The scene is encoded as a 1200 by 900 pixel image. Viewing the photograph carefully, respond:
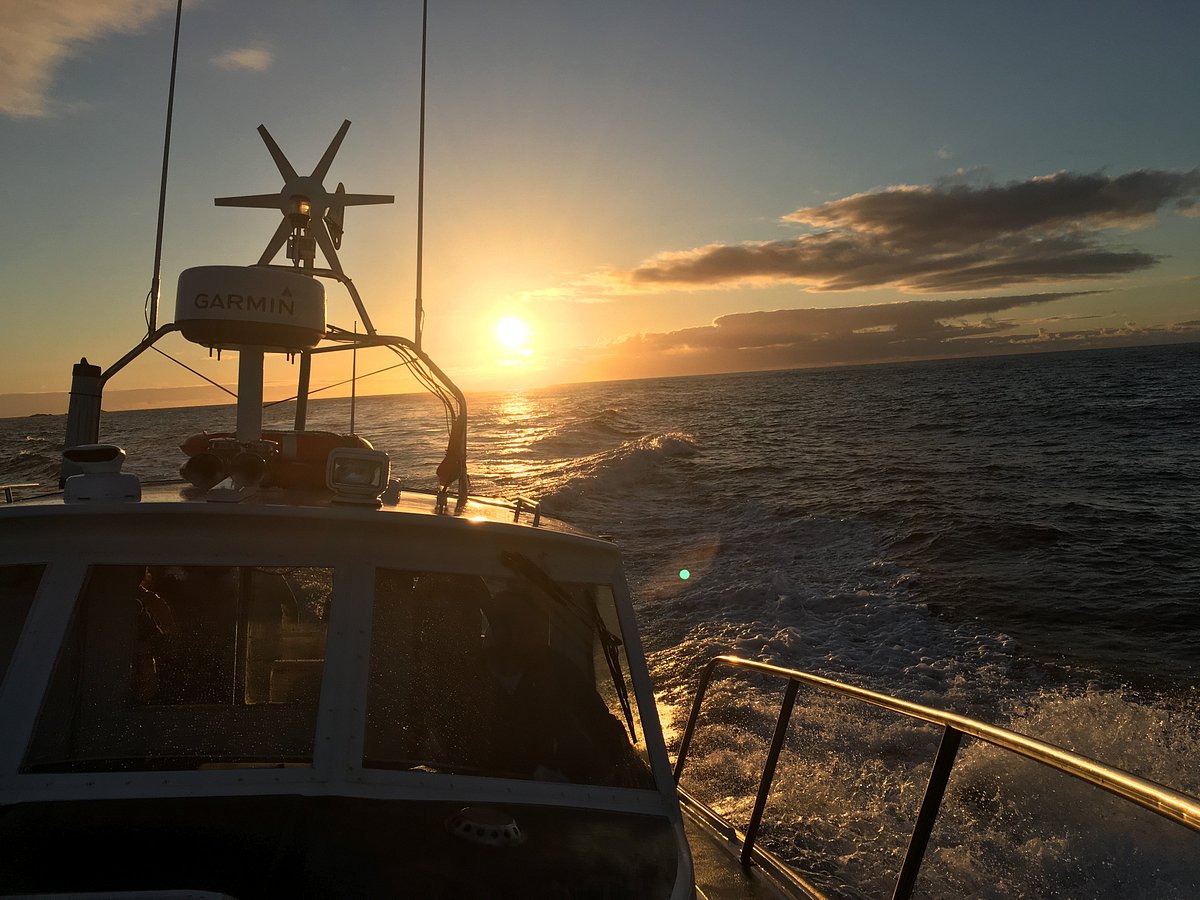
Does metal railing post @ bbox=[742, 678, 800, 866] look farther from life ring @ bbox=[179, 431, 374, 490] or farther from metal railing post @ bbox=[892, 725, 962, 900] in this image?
life ring @ bbox=[179, 431, 374, 490]

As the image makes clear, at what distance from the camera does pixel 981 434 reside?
3950 cm

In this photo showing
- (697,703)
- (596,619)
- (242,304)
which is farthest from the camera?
(697,703)

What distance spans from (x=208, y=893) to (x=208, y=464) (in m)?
1.84

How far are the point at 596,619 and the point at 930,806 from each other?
1410 millimetres

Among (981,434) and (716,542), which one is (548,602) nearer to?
(716,542)

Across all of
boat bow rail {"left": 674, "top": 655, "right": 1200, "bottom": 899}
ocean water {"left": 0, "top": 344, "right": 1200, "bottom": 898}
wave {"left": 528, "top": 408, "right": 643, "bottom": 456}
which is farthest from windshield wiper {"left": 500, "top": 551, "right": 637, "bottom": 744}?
wave {"left": 528, "top": 408, "right": 643, "bottom": 456}

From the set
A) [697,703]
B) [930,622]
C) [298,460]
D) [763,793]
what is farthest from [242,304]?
[930,622]

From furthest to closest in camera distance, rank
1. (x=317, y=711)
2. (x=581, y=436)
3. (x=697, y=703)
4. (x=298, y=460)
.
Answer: (x=581, y=436) → (x=697, y=703) → (x=298, y=460) → (x=317, y=711)

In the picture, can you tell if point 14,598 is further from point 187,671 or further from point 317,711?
point 317,711

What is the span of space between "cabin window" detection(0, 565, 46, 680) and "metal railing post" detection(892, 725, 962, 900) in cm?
295

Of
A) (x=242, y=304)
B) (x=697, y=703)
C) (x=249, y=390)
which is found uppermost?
(x=242, y=304)

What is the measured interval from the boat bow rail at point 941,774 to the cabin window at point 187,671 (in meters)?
2.05

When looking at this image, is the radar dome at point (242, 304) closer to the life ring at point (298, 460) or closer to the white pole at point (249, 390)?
the white pole at point (249, 390)

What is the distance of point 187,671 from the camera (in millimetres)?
2531
